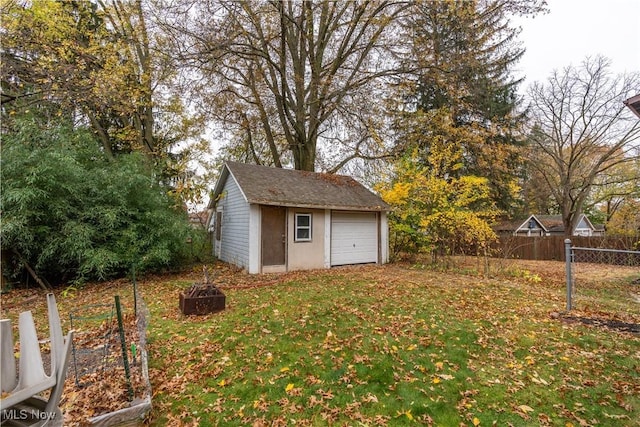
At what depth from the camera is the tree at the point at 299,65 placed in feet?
33.7

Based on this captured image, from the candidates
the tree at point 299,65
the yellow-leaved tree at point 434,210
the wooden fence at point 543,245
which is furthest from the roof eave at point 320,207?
the wooden fence at point 543,245

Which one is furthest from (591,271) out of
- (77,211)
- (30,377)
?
(77,211)

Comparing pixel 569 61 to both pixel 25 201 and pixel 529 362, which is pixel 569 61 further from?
pixel 25 201

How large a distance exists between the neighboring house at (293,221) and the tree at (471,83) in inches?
194

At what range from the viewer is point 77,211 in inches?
302

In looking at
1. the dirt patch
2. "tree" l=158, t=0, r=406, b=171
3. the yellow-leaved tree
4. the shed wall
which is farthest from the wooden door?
the dirt patch

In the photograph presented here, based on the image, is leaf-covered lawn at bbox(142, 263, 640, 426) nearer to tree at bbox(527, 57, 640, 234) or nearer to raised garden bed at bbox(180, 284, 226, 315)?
raised garden bed at bbox(180, 284, 226, 315)

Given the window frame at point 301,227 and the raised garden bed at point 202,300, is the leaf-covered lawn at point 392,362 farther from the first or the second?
the window frame at point 301,227

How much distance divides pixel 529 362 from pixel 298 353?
3073 millimetres

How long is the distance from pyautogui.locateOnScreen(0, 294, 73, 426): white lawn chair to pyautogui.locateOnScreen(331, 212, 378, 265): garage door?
9585 mm

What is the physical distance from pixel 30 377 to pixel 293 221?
8574 mm

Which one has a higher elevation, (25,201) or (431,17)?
(431,17)

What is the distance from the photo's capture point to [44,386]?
1.77 meters

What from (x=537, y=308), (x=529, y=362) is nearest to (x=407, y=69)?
(x=537, y=308)
